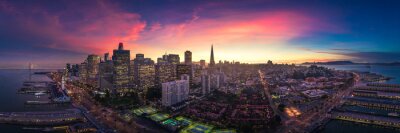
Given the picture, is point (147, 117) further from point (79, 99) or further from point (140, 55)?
point (140, 55)

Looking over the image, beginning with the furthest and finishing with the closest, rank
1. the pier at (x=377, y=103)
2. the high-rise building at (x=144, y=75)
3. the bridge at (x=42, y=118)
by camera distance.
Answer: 1. the high-rise building at (x=144, y=75)
2. the pier at (x=377, y=103)
3. the bridge at (x=42, y=118)

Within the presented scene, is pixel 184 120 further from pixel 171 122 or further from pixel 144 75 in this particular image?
pixel 144 75

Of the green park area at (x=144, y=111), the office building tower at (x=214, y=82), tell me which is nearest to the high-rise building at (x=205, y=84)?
the office building tower at (x=214, y=82)

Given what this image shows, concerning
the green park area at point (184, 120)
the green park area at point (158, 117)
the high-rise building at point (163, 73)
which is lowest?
the green park area at point (184, 120)

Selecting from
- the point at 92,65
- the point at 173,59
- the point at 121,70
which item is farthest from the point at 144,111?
the point at 92,65

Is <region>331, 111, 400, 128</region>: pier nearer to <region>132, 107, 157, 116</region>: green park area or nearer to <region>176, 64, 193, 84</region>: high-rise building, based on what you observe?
<region>132, 107, 157, 116</region>: green park area

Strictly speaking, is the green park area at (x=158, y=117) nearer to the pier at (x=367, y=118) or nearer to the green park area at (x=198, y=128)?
the green park area at (x=198, y=128)

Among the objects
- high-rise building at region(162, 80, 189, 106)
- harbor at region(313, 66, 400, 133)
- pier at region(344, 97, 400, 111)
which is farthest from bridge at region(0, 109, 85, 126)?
pier at region(344, 97, 400, 111)
